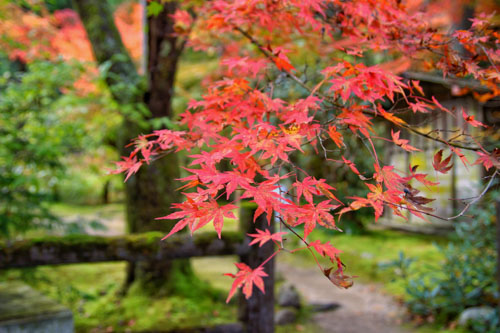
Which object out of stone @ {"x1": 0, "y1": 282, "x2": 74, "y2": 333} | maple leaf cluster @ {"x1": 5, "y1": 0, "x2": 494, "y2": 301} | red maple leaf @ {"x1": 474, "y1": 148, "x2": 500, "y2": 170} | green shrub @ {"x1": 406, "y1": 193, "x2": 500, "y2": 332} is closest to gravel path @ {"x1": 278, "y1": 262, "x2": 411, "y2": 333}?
green shrub @ {"x1": 406, "y1": 193, "x2": 500, "y2": 332}

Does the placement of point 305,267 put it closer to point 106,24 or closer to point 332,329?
point 332,329

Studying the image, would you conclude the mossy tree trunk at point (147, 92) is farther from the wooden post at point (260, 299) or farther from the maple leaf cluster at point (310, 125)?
the maple leaf cluster at point (310, 125)

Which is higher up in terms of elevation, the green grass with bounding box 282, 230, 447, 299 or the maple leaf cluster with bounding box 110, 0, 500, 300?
the maple leaf cluster with bounding box 110, 0, 500, 300

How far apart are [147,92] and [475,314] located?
407cm

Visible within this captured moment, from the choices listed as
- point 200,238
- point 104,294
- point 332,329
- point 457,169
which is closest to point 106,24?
point 200,238

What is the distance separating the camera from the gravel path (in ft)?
13.9

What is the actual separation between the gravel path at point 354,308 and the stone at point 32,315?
2649 millimetres

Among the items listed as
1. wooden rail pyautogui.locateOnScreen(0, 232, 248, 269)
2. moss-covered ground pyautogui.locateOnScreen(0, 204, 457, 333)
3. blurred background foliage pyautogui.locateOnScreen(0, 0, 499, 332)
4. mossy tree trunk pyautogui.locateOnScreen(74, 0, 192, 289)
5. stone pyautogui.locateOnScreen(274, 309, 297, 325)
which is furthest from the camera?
stone pyautogui.locateOnScreen(274, 309, 297, 325)

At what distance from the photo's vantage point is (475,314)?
381cm

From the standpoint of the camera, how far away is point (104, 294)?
185 inches

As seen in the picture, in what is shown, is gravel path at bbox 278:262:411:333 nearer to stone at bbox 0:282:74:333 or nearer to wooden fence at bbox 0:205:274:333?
wooden fence at bbox 0:205:274:333

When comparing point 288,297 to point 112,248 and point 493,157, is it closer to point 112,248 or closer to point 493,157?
point 112,248

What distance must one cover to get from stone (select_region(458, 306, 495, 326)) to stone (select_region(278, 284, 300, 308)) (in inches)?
67.9

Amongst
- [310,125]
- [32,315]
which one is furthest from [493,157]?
[32,315]
